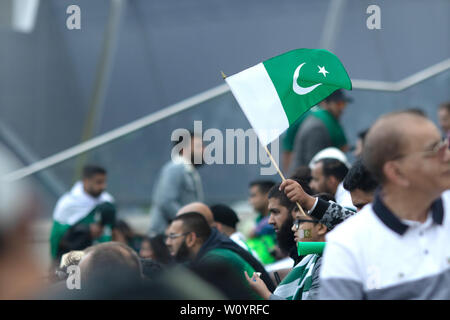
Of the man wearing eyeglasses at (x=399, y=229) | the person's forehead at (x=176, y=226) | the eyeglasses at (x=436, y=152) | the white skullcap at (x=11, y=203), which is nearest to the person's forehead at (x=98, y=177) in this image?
→ the person's forehead at (x=176, y=226)

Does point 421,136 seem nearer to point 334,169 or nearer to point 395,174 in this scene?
point 395,174

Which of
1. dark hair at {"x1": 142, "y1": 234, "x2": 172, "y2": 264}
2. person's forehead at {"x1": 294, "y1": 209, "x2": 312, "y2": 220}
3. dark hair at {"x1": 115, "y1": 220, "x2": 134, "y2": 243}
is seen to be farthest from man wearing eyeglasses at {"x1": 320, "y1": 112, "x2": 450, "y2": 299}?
dark hair at {"x1": 115, "y1": 220, "x2": 134, "y2": 243}

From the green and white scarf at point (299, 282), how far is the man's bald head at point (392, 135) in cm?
106

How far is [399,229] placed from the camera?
2.37 m

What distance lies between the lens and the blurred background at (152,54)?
30.6 ft

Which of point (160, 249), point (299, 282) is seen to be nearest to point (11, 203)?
point (299, 282)

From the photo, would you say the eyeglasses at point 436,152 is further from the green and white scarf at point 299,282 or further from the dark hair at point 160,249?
the dark hair at point 160,249

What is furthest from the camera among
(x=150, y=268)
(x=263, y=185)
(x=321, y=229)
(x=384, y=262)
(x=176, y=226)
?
(x=263, y=185)

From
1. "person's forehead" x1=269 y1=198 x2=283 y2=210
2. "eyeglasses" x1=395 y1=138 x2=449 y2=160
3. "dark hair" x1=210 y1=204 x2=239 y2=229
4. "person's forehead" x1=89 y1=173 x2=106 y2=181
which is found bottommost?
"eyeglasses" x1=395 y1=138 x2=449 y2=160

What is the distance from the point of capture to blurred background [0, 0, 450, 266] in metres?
9.32

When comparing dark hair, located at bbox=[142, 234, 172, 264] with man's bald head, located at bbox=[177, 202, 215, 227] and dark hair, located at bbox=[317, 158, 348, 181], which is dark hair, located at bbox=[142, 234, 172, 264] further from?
dark hair, located at bbox=[317, 158, 348, 181]

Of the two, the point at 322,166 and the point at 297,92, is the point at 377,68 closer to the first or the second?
the point at 322,166

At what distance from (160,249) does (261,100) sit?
10.3 feet
